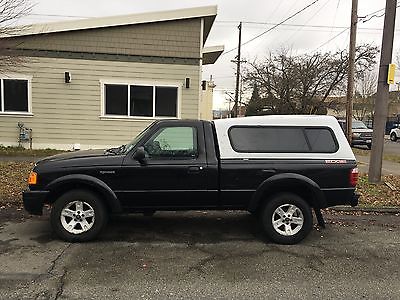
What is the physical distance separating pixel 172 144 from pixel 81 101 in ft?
30.4

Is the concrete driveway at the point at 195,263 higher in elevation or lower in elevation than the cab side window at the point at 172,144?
lower

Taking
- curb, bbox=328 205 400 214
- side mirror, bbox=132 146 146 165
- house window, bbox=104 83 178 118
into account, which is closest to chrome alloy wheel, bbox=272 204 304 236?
side mirror, bbox=132 146 146 165

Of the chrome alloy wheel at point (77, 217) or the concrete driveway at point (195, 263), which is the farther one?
the chrome alloy wheel at point (77, 217)

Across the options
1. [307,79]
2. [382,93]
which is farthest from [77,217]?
[307,79]

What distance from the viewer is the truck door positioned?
194 inches

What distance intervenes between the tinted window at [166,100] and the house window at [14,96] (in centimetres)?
468

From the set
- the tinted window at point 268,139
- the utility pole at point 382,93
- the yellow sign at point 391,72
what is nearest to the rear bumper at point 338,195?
the tinted window at point 268,139

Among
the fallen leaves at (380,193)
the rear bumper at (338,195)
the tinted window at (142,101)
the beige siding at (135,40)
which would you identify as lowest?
the fallen leaves at (380,193)

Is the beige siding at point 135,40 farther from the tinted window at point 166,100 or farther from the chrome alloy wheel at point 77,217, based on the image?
the chrome alloy wheel at point 77,217

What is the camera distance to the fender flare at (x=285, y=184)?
500 centimetres

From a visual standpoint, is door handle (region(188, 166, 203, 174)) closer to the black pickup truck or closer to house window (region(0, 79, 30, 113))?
the black pickup truck

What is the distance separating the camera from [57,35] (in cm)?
1298

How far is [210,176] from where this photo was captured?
5012 millimetres

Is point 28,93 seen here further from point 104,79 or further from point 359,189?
point 359,189
